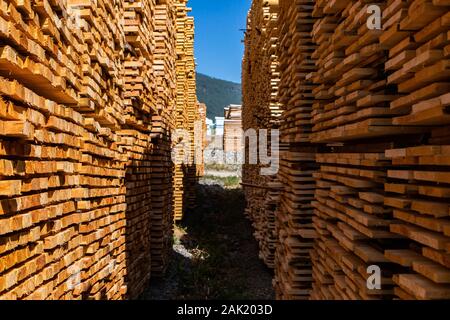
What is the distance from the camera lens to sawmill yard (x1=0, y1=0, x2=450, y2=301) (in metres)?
2.38

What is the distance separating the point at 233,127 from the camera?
30.2m

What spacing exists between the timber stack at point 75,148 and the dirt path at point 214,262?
147 centimetres

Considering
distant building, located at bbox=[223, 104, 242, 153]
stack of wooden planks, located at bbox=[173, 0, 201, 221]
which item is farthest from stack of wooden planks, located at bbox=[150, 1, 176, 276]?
distant building, located at bbox=[223, 104, 242, 153]

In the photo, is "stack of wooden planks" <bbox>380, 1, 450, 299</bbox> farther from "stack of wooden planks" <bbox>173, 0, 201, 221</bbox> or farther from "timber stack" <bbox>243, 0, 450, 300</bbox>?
"stack of wooden planks" <bbox>173, 0, 201, 221</bbox>

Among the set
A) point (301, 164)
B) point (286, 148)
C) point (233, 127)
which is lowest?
point (301, 164)

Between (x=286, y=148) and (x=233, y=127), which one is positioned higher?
(x=233, y=127)

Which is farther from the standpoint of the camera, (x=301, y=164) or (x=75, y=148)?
(x=301, y=164)

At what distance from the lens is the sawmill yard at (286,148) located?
2377mm

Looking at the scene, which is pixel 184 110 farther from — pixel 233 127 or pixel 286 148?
pixel 233 127

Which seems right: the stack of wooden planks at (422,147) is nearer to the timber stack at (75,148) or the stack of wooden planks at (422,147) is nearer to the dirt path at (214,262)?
the timber stack at (75,148)

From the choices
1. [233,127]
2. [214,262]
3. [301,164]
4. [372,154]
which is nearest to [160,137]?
[301,164]

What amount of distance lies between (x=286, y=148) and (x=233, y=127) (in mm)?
23304

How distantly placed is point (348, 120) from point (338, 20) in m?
1.48
